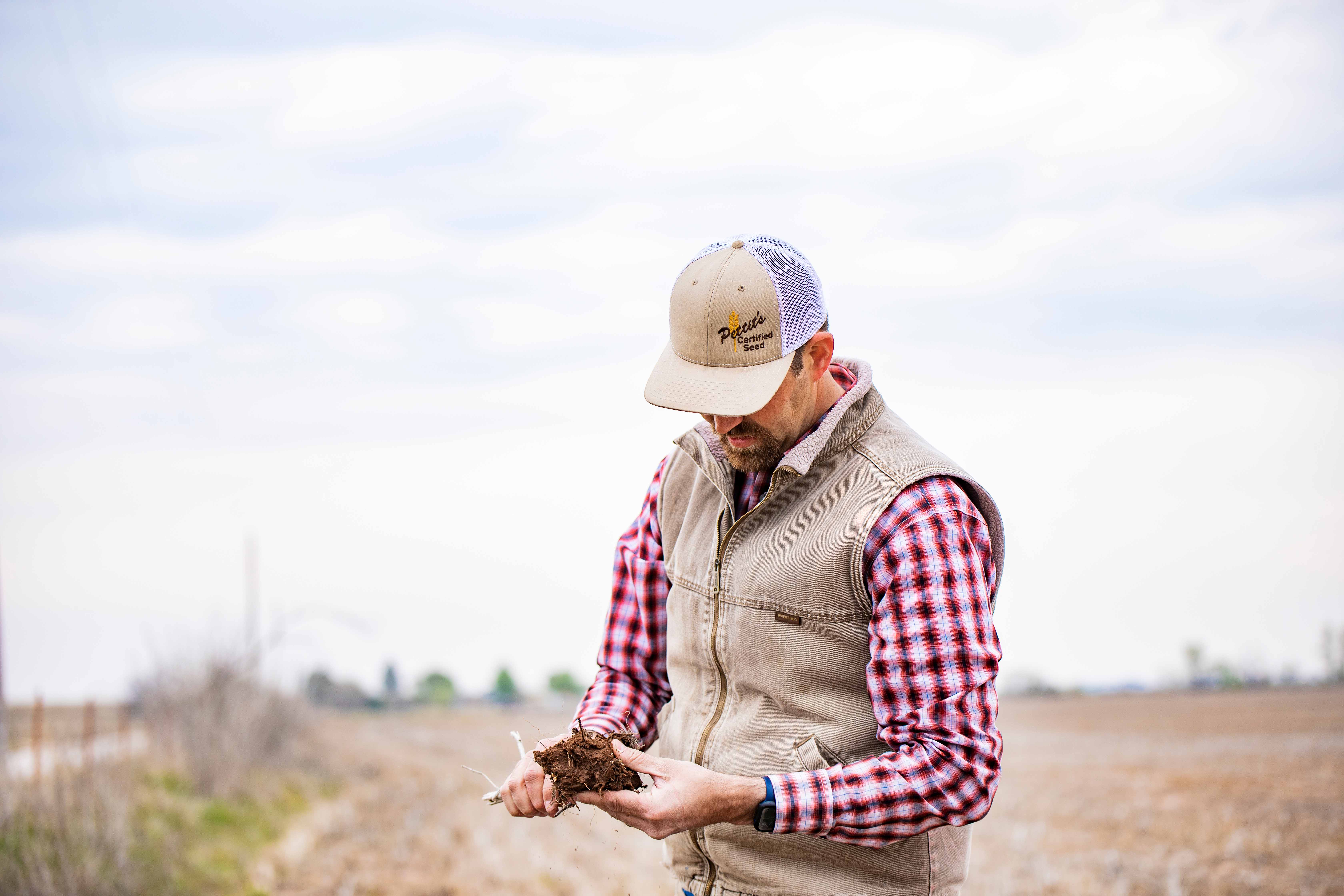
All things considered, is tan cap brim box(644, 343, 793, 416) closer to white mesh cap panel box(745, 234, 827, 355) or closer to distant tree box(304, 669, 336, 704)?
white mesh cap panel box(745, 234, 827, 355)

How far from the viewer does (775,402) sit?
8.04 feet

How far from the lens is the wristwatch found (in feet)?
6.96

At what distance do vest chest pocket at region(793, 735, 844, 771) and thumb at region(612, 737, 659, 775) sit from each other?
0.30m

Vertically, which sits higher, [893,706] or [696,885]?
[893,706]

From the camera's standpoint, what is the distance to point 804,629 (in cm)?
236

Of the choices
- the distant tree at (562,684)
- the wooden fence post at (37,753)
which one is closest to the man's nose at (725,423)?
the wooden fence post at (37,753)

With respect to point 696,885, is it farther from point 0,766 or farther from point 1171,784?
point 1171,784

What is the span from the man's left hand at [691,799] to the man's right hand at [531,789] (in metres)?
0.28

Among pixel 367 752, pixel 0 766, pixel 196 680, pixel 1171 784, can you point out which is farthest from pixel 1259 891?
pixel 367 752

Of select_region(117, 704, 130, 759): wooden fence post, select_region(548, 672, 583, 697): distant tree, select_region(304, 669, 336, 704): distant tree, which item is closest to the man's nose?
select_region(117, 704, 130, 759): wooden fence post

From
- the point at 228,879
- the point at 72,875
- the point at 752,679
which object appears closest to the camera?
the point at 752,679

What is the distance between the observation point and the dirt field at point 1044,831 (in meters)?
10.2

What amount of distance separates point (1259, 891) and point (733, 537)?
9.09 metres

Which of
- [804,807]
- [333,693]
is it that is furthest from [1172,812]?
[333,693]
